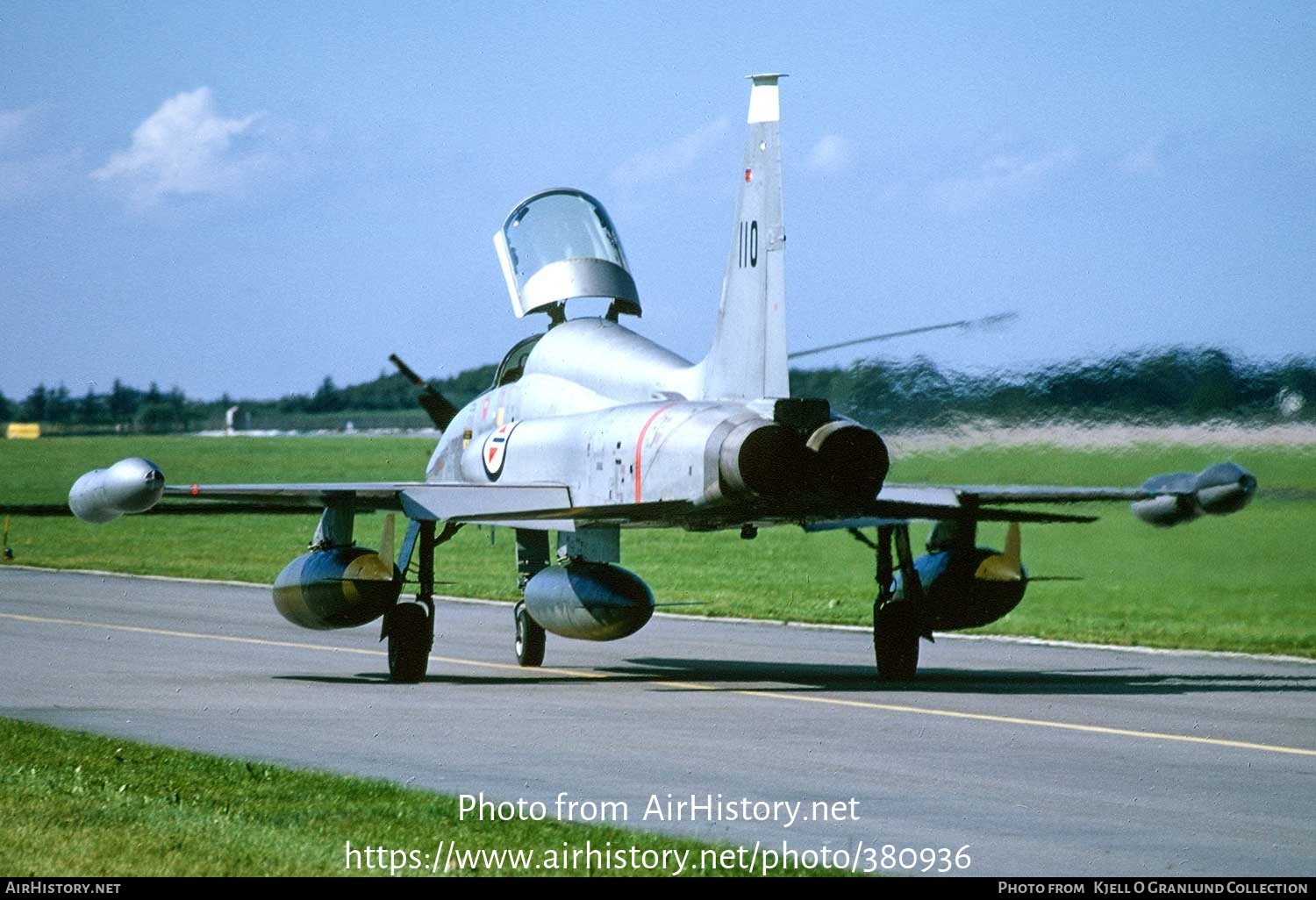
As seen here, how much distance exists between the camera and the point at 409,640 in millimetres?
19891

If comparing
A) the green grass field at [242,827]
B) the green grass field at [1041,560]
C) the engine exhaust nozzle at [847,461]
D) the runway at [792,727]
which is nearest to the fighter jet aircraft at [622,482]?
the engine exhaust nozzle at [847,461]

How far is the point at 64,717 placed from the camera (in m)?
16.5

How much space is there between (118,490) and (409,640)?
3086mm

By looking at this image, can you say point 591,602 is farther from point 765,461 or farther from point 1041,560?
point 1041,560

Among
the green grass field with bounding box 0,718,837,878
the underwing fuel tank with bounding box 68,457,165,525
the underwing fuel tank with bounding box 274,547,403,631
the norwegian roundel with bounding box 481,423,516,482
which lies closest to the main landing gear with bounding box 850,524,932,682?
the norwegian roundel with bounding box 481,423,516,482

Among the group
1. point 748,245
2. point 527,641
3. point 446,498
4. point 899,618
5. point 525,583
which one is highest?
point 748,245

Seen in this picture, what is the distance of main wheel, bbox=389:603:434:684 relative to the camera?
19875 millimetres

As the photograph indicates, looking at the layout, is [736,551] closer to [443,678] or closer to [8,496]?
[443,678]

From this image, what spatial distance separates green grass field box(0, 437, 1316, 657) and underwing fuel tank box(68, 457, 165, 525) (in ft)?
13.5

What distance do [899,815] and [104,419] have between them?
109 m

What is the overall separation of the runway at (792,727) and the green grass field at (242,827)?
0.44 meters

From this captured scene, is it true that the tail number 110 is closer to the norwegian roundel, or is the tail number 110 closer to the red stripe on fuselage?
the red stripe on fuselage

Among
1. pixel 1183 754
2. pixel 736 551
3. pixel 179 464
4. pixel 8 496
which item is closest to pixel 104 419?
pixel 179 464

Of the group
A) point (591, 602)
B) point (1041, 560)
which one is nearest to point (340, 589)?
point (591, 602)
